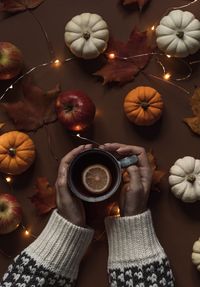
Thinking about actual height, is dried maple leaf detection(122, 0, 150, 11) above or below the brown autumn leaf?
above

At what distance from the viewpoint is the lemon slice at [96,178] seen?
1.27 m

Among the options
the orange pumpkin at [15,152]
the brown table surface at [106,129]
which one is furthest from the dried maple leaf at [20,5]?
the orange pumpkin at [15,152]

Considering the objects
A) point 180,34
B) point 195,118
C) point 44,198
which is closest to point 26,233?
point 44,198

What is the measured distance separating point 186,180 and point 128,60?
37 centimetres

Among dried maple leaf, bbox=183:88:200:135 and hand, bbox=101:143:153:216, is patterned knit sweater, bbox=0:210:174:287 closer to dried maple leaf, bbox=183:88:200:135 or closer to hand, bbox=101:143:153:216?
hand, bbox=101:143:153:216

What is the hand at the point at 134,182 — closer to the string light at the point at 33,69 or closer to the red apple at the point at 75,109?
the red apple at the point at 75,109

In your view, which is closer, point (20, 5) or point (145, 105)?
point (145, 105)

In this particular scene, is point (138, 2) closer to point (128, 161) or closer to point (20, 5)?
point (20, 5)

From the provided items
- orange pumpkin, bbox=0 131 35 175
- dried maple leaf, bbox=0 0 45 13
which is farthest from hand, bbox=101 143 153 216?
dried maple leaf, bbox=0 0 45 13

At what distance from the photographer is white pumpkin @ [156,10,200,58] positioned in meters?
1.38

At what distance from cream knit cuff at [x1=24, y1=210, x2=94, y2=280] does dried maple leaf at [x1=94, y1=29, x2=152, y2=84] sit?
0.42 metres

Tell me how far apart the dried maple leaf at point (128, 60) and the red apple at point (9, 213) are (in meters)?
0.42

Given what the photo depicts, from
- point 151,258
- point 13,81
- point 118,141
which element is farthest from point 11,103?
point 151,258

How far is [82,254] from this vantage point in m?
1.34
